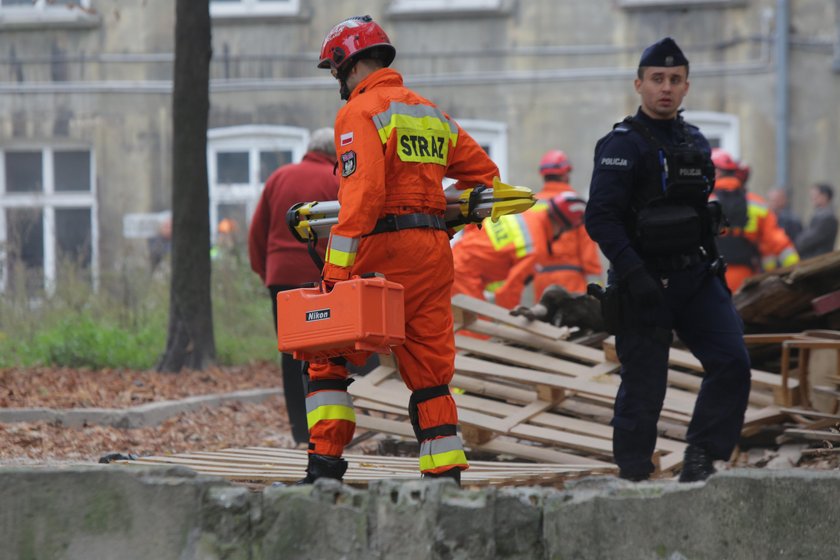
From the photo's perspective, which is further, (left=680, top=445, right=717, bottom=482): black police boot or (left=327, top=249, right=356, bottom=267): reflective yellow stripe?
(left=680, top=445, right=717, bottom=482): black police boot

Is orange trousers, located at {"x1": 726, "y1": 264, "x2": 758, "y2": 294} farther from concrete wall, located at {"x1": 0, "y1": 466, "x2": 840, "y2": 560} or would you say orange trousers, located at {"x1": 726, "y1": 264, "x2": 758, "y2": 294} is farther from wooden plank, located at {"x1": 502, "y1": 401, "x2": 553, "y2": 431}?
concrete wall, located at {"x1": 0, "y1": 466, "x2": 840, "y2": 560}

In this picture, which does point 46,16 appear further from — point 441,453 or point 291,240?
point 441,453

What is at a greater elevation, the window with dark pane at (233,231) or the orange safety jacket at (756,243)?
the orange safety jacket at (756,243)

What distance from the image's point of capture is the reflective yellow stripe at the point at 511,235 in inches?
424

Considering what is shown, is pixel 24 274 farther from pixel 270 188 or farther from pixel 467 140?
pixel 467 140

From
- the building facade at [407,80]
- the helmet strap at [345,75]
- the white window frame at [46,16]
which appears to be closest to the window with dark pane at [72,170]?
the building facade at [407,80]

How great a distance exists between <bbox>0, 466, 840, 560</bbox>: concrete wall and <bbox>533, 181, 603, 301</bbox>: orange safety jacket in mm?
6679

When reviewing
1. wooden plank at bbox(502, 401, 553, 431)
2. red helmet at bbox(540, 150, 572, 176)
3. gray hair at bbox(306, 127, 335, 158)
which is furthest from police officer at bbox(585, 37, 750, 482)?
red helmet at bbox(540, 150, 572, 176)

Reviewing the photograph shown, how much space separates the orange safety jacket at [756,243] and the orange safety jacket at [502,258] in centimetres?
158

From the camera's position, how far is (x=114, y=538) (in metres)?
4.50

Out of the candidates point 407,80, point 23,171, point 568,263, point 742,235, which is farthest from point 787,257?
point 23,171

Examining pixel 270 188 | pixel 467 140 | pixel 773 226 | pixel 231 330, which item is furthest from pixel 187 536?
pixel 231 330

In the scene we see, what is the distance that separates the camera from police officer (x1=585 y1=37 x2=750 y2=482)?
5.91 meters

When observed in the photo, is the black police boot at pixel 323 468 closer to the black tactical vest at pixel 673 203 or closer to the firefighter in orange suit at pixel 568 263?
the black tactical vest at pixel 673 203
